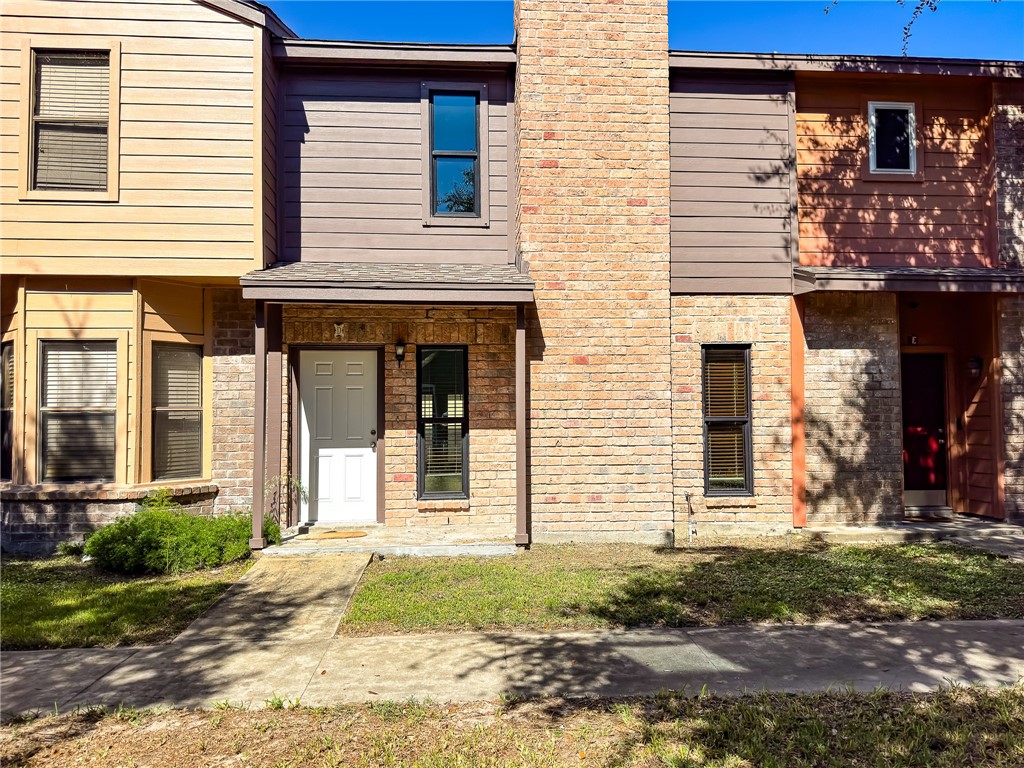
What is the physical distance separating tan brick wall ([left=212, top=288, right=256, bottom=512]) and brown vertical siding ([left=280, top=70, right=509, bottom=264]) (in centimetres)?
110

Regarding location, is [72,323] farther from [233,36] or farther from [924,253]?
[924,253]

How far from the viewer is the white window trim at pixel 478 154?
27.3 ft

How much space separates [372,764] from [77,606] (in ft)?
12.7

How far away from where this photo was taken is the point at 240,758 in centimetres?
307

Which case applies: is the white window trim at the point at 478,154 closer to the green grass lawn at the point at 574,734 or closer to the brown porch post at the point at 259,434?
the brown porch post at the point at 259,434

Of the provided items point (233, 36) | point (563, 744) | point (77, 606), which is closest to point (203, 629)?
point (77, 606)

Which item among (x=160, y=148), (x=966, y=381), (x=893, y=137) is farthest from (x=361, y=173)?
(x=966, y=381)

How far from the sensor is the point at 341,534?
25.0 feet

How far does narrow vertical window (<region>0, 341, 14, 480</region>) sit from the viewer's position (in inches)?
290

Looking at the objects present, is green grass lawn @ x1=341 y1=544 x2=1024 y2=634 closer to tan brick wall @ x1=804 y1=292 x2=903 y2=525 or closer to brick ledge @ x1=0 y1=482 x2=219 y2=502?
tan brick wall @ x1=804 y1=292 x2=903 y2=525

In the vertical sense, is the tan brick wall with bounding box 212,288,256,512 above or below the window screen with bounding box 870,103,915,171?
below

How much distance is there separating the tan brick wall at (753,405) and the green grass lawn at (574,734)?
443 cm

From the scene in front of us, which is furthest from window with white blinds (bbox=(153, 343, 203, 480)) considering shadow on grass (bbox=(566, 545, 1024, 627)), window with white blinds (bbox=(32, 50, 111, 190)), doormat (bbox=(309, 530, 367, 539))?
shadow on grass (bbox=(566, 545, 1024, 627))

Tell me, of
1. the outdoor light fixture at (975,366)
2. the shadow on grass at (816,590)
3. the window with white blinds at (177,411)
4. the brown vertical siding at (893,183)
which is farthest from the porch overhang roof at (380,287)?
the outdoor light fixture at (975,366)
